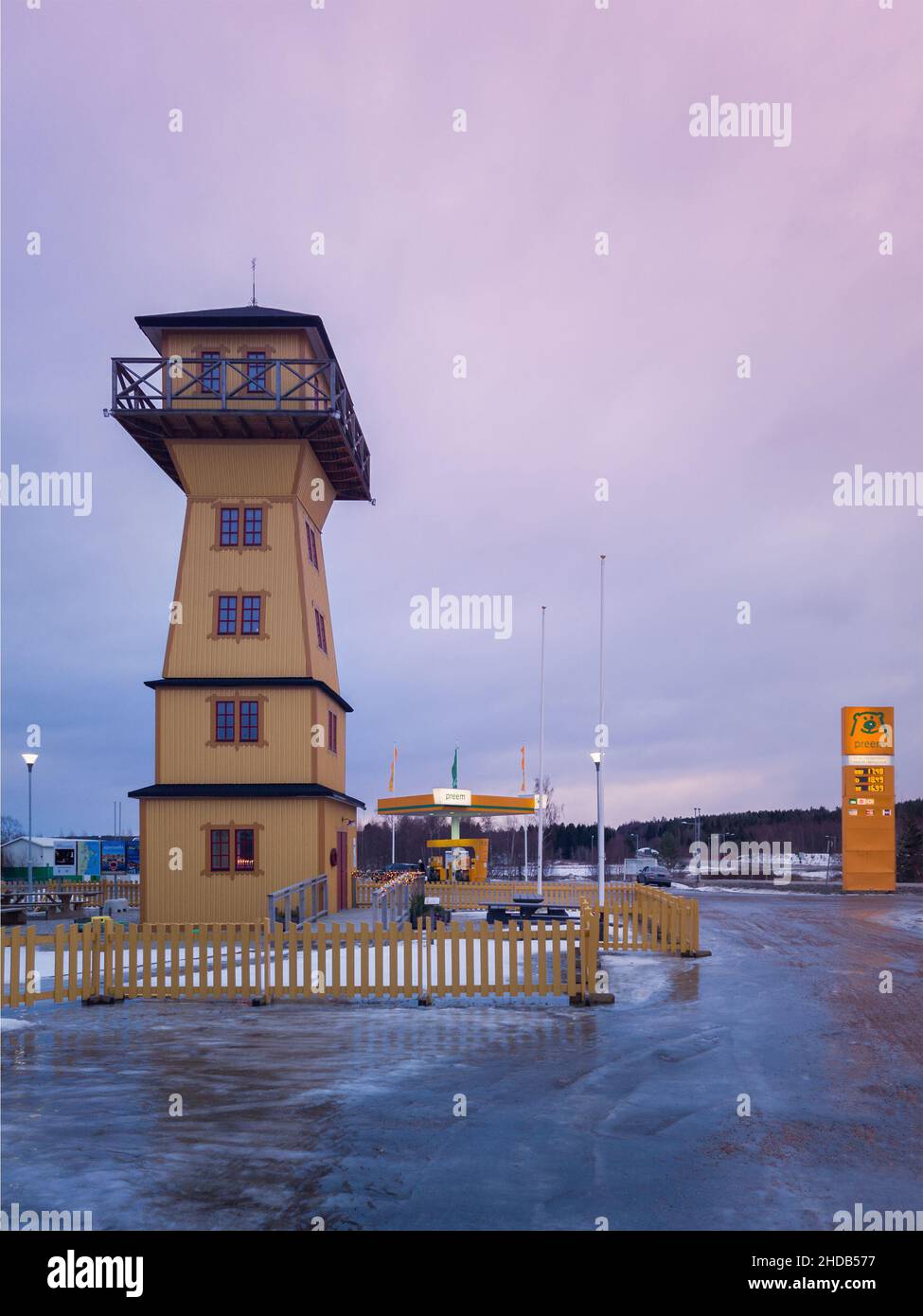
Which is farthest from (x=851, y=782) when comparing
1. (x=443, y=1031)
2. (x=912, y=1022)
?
(x=443, y=1031)

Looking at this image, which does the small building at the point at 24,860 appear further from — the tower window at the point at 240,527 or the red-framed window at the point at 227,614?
the tower window at the point at 240,527

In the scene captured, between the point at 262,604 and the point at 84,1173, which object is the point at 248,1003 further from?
the point at 262,604

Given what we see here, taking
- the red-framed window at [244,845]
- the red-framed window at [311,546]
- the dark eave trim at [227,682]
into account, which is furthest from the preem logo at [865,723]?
the red-framed window at [244,845]

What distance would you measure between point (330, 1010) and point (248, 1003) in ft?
5.19

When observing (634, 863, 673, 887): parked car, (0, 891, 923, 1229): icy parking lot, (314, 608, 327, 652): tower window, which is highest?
(314, 608, 327, 652): tower window

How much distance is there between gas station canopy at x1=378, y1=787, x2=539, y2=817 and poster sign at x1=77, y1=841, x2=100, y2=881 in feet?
113

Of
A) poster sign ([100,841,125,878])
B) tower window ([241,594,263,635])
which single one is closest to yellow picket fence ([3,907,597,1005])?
tower window ([241,594,263,635])

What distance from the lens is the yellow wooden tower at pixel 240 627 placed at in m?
27.4

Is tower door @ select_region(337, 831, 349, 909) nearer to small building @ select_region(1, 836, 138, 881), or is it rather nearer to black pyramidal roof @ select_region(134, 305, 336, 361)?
black pyramidal roof @ select_region(134, 305, 336, 361)

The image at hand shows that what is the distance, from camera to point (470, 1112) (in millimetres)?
9430

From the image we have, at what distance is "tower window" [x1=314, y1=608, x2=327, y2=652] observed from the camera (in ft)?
101

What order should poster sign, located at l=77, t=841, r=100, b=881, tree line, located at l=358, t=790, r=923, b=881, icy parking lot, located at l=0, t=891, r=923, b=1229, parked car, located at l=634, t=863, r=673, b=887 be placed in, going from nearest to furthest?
icy parking lot, located at l=0, t=891, r=923, b=1229 → parked car, located at l=634, t=863, r=673, b=887 → poster sign, located at l=77, t=841, r=100, b=881 → tree line, located at l=358, t=790, r=923, b=881

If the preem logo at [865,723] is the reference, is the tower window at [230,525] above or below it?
above

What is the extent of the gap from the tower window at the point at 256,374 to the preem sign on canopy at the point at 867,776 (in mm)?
33867
